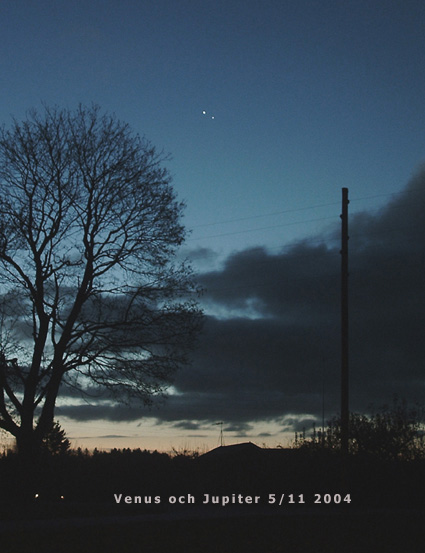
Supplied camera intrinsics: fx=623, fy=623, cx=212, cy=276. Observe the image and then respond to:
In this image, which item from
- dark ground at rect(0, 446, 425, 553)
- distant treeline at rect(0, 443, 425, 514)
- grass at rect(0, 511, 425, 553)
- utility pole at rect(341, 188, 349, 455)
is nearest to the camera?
grass at rect(0, 511, 425, 553)

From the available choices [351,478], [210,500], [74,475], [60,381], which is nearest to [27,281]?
[60,381]

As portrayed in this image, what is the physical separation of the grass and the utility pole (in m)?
2.58

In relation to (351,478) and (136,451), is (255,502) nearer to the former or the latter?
(351,478)

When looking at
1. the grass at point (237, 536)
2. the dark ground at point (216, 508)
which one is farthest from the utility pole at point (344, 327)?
the grass at point (237, 536)

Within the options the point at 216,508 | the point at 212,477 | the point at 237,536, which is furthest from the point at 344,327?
the point at 212,477

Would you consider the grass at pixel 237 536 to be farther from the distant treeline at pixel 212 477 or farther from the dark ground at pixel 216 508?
the distant treeline at pixel 212 477

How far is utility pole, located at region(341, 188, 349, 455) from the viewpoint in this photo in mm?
18734

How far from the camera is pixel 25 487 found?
22.3m

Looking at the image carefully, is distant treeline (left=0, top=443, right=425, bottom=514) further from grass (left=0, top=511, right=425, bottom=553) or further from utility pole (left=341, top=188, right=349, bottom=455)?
grass (left=0, top=511, right=425, bottom=553)

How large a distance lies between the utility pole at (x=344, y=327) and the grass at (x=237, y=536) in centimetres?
258

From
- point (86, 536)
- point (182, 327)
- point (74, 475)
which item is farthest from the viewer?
point (74, 475)

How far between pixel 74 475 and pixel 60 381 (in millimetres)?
6281

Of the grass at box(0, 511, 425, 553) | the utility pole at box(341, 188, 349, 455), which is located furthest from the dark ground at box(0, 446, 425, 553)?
the utility pole at box(341, 188, 349, 455)

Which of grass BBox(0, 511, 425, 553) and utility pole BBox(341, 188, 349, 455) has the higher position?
utility pole BBox(341, 188, 349, 455)
